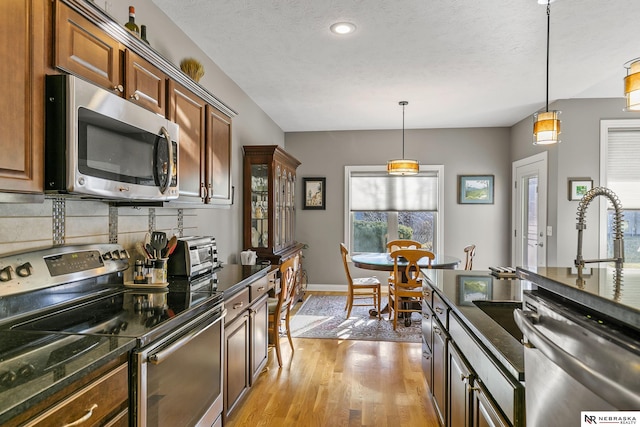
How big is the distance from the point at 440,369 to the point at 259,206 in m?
2.79

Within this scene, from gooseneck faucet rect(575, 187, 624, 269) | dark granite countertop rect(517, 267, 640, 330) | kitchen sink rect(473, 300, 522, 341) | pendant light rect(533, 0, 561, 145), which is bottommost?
kitchen sink rect(473, 300, 522, 341)

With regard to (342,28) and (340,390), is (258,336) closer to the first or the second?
(340,390)

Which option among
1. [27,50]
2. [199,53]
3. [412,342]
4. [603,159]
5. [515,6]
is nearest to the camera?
[27,50]

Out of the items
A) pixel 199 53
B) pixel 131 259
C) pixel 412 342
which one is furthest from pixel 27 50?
pixel 412 342

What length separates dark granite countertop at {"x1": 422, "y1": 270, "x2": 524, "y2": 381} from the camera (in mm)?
1188

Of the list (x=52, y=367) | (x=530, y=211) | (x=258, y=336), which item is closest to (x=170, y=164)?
(x=52, y=367)

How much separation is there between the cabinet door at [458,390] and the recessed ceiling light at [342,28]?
2194 mm

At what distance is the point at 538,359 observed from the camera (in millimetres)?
939

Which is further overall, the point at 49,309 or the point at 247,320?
the point at 247,320

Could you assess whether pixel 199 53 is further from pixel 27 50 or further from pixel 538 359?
pixel 538 359

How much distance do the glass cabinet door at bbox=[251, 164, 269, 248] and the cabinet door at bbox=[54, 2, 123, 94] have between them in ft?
8.74

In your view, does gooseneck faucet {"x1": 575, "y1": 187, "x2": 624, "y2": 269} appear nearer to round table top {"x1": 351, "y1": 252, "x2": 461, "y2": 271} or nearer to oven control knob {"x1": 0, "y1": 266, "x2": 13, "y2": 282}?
oven control knob {"x1": 0, "y1": 266, "x2": 13, "y2": 282}

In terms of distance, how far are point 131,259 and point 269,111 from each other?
3.28 m
